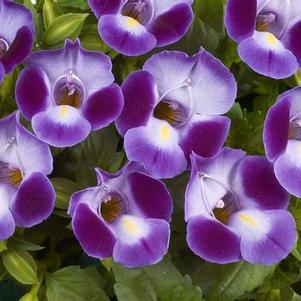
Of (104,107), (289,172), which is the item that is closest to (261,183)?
(289,172)

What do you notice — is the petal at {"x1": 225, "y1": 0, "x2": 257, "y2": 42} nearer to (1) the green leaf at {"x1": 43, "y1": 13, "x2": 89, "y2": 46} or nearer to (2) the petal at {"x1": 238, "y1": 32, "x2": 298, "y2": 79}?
(2) the petal at {"x1": 238, "y1": 32, "x2": 298, "y2": 79}

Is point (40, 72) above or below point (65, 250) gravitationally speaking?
above

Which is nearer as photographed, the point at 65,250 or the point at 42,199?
the point at 42,199

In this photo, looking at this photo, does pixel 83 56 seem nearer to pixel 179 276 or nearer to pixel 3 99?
pixel 3 99

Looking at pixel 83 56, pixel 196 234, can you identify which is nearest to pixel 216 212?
pixel 196 234

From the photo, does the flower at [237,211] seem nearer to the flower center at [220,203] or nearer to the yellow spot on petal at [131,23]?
the flower center at [220,203]

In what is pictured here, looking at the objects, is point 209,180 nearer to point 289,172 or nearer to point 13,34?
point 289,172
